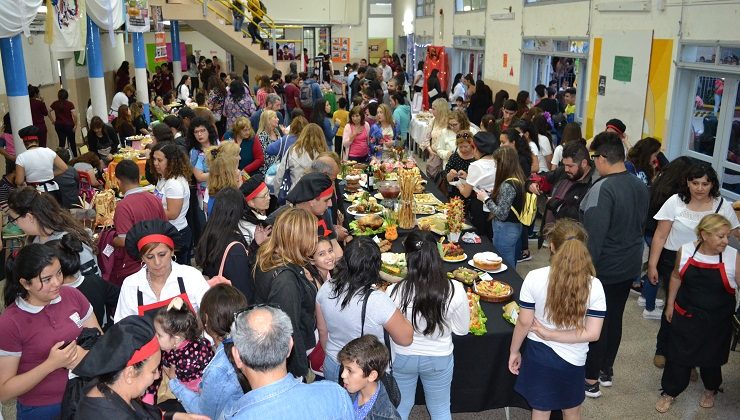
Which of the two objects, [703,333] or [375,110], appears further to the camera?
[375,110]

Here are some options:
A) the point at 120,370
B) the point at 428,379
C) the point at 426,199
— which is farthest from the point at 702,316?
the point at 120,370

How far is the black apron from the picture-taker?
3.80 meters

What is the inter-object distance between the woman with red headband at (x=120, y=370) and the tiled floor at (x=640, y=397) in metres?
2.38

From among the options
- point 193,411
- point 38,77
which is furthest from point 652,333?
point 38,77

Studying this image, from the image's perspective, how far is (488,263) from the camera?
14.1 feet

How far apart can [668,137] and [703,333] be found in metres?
3.82

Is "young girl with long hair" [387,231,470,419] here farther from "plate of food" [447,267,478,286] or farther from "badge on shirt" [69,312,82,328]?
"badge on shirt" [69,312,82,328]

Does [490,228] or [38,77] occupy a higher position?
[38,77]

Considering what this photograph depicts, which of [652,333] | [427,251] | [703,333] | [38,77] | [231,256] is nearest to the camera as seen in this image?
[427,251]

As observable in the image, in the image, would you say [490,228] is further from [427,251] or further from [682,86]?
[682,86]

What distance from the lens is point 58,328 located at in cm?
276

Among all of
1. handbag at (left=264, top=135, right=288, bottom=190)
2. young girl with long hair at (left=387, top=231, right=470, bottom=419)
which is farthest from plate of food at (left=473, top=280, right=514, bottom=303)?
handbag at (left=264, top=135, right=288, bottom=190)

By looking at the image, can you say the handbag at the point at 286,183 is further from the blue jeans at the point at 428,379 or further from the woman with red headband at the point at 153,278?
the blue jeans at the point at 428,379

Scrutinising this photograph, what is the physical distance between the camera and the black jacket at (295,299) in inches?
114
